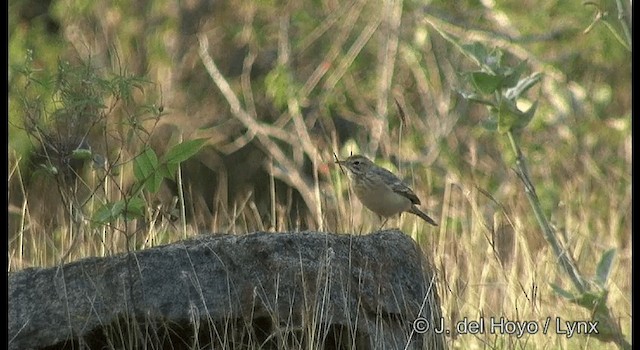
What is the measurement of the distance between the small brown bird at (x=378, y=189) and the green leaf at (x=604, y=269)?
2.32 meters

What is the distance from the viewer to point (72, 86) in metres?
4.64

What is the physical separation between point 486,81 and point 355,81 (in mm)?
6728

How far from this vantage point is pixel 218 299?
13.7ft

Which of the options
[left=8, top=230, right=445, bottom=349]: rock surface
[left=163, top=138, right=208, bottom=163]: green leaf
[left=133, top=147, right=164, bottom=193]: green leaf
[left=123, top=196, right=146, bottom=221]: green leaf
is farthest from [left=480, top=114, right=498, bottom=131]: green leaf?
[left=123, top=196, right=146, bottom=221]: green leaf

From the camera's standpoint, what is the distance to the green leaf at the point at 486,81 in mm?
4117

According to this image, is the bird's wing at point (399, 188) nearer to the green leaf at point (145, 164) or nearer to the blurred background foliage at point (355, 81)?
the blurred background foliage at point (355, 81)

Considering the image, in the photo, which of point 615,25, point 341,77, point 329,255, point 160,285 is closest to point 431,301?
point 329,255

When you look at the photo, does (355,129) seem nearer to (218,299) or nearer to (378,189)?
(378,189)

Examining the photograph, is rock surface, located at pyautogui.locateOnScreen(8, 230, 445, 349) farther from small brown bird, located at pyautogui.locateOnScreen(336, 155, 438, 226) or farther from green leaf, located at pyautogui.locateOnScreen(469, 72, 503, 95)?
small brown bird, located at pyautogui.locateOnScreen(336, 155, 438, 226)

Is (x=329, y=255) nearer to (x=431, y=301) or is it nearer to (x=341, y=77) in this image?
(x=431, y=301)

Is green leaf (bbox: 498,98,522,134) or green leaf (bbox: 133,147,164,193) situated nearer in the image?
green leaf (bbox: 498,98,522,134)

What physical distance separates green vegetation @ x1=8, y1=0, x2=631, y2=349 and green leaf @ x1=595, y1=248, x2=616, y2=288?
165mm

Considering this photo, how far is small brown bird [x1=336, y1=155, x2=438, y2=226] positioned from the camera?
20.3ft

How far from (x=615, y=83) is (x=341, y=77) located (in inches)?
94.3
